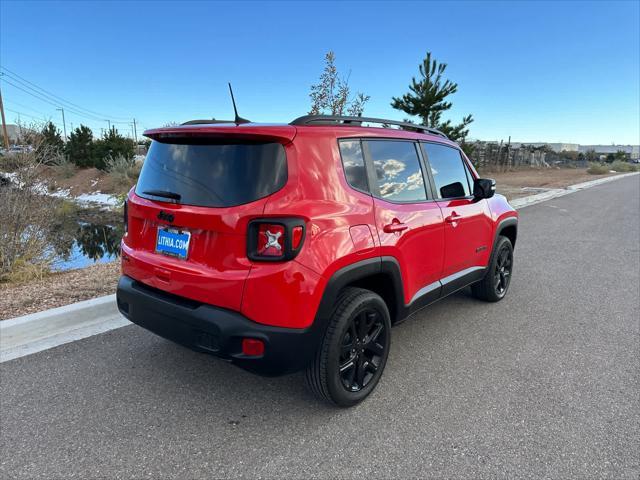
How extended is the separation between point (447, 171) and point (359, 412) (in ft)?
7.21

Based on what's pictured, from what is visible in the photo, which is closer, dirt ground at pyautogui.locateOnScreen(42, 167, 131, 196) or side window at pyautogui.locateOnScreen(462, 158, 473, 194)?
side window at pyautogui.locateOnScreen(462, 158, 473, 194)

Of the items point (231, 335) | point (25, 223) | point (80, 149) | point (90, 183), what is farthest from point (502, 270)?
point (80, 149)

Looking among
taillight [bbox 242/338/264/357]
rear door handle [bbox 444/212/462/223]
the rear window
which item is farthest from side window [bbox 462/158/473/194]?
taillight [bbox 242/338/264/357]

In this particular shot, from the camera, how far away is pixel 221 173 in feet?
7.78

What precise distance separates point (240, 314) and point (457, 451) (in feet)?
4.66

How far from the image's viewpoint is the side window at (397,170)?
2869mm

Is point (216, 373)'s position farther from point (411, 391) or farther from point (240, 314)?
point (411, 391)

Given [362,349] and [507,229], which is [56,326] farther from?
[507,229]

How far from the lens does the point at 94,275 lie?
5.12 m

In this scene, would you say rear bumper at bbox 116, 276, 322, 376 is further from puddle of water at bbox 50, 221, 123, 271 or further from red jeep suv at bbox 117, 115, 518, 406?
puddle of water at bbox 50, 221, 123, 271

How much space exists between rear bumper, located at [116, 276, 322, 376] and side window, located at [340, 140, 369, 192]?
948mm

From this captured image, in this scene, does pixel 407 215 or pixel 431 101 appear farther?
pixel 431 101

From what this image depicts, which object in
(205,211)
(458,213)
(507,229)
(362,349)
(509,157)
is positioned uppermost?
(509,157)

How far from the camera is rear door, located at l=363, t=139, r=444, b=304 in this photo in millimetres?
2795
